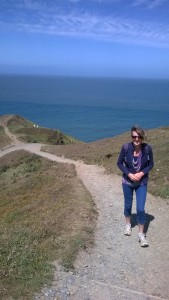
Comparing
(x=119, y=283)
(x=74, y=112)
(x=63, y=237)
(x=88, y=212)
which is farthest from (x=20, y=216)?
(x=74, y=112)

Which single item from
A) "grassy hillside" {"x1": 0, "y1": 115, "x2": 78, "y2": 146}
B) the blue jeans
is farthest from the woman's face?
→ "grassy hillside" {"x1": 0, "y1": 115, "x2": 78, "y2": 146}

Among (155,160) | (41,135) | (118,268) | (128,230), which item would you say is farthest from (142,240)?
(41,135)

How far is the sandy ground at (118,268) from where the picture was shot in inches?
375

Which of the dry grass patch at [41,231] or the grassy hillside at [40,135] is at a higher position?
the dry grass patch at [41,231]

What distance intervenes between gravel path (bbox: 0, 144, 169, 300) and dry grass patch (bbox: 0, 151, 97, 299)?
35 centimetres

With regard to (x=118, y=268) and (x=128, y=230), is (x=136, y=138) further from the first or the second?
(x=118, y=268)

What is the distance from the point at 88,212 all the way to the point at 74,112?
159233 millimetres

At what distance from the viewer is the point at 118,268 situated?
10.9 metres

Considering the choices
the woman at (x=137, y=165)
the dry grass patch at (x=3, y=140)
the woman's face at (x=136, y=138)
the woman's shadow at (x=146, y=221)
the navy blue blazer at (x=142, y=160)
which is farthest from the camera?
the dry grass patch at (x=3, y=140)

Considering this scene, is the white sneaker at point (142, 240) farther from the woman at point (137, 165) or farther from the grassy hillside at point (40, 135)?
the grassy hillside at point (40, 135)

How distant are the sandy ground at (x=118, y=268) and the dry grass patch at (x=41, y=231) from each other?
1.16 feet

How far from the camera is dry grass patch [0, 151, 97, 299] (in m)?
9.88

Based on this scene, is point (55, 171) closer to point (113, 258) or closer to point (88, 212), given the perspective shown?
point (88, 212)

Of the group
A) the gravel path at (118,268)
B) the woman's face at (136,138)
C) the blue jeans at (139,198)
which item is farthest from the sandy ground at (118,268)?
the woman's face at (136,138)
